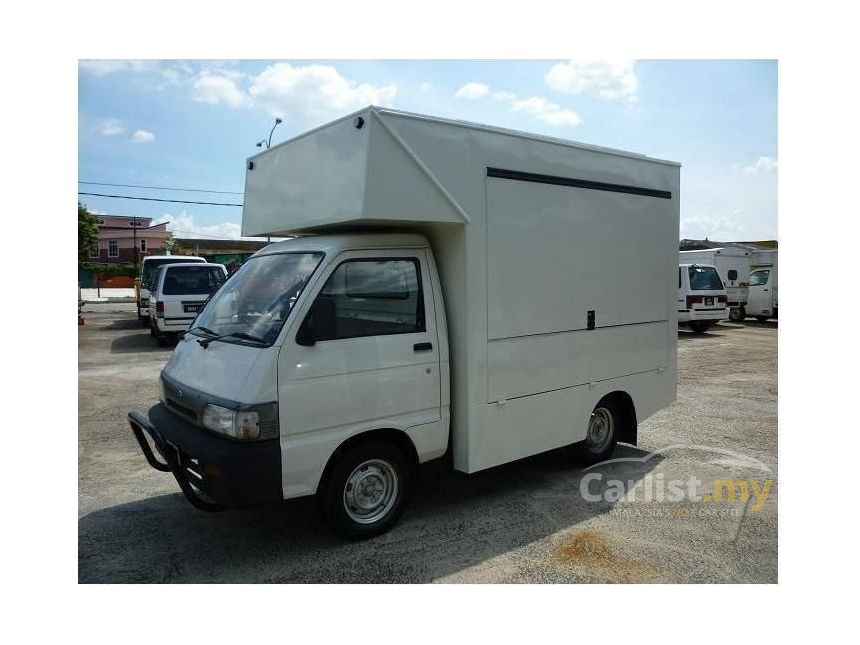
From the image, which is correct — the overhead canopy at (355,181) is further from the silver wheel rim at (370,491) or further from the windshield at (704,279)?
the windshield at (704,279)

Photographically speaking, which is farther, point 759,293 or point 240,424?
point 759,293

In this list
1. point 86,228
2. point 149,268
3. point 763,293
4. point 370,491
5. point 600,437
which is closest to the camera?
point 370,491

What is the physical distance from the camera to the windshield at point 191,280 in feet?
49.9

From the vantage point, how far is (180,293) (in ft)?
49.8

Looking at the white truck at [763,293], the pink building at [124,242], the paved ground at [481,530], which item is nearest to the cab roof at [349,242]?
the paved ground at [481,530]

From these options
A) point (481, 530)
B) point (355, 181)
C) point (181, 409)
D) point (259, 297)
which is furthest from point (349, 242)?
point (481, 530)

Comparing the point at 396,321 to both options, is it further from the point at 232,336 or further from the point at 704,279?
the point at 704,279

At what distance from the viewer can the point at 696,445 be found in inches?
278

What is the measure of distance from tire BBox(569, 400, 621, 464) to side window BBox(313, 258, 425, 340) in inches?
94.8

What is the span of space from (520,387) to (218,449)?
8.14ft

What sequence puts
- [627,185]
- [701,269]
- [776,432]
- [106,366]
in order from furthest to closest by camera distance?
1. [701,269]
2. [106,366]
3. [776,432]
4. [627,185]

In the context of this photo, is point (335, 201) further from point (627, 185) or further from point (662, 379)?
point (662, 379)

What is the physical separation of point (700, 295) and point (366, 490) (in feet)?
53.7

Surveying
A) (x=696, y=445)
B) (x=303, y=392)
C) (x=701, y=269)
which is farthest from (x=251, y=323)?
(x=701, y=269)
